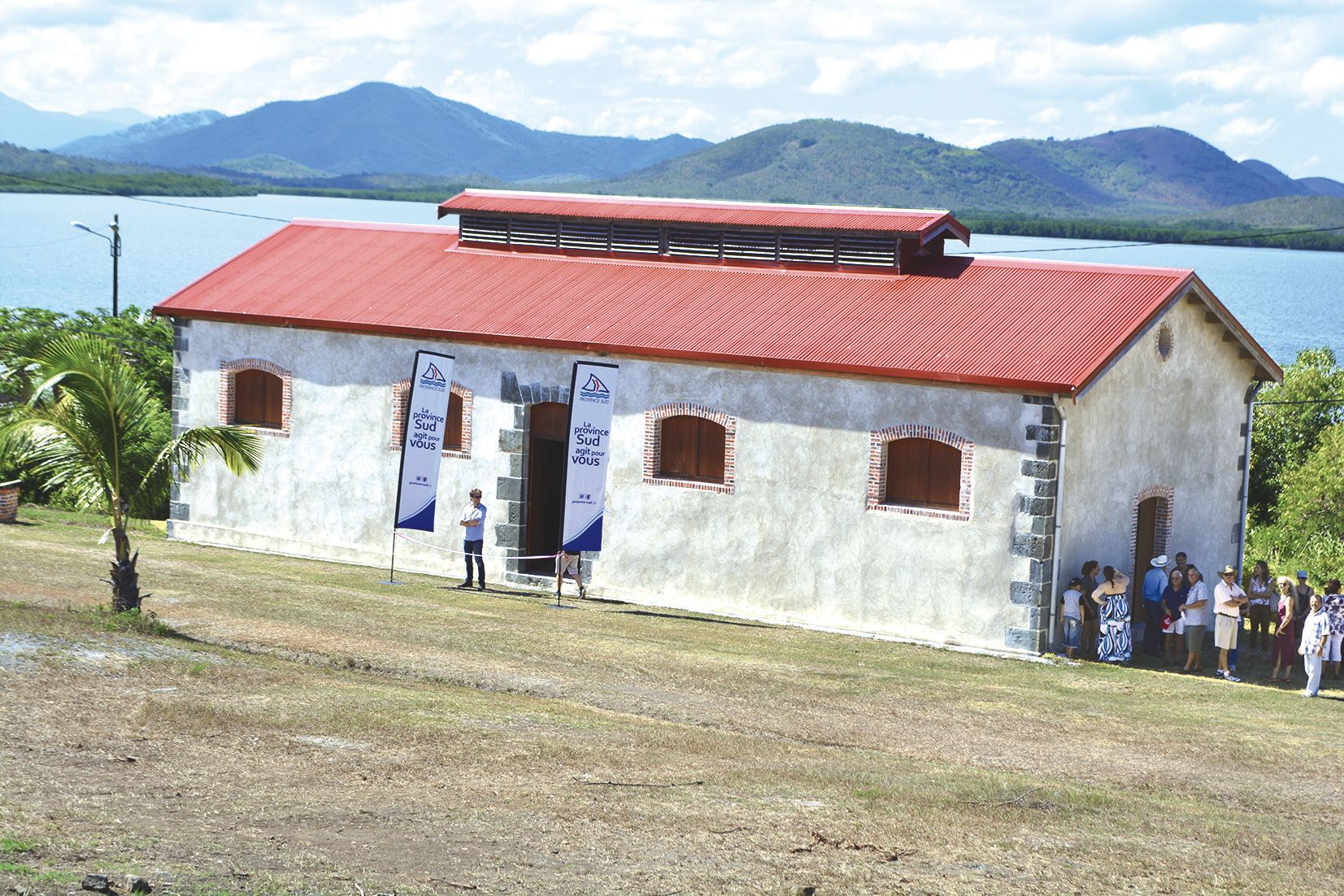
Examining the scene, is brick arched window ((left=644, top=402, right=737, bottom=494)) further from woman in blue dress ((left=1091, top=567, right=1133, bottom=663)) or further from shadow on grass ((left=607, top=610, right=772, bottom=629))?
woman in blue dress ((left=1091, top=567, right=1133, bottom=663))

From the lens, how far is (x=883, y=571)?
71.2ft

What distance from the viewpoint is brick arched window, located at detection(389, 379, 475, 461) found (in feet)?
81.6

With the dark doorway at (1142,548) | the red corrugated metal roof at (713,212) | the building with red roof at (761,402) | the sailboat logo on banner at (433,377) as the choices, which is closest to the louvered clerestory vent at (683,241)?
the building with red roof at (761,402)

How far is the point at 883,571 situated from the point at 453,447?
7480 mm

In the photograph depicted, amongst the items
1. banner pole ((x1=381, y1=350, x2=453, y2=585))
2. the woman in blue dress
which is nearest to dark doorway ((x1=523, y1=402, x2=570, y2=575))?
banner pole ((x1=381, y1=350, x2=453, y2=585))

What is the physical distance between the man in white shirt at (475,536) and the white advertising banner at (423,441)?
0.60 m

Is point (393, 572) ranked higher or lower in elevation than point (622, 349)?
lower

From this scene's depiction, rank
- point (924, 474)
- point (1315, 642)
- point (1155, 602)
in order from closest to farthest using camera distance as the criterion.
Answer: point (1315, 642) < point (924, 474) < point (1155, 602)

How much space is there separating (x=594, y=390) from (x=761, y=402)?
244 cm

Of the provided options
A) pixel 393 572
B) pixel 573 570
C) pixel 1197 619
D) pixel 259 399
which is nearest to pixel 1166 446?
Answer: pixel 1197 619

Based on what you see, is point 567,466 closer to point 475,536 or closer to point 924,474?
point 475,536

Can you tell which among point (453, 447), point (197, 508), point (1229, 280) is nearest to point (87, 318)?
point (197, 508)

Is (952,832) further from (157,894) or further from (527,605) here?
(527,605)

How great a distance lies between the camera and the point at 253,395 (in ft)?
88.4
